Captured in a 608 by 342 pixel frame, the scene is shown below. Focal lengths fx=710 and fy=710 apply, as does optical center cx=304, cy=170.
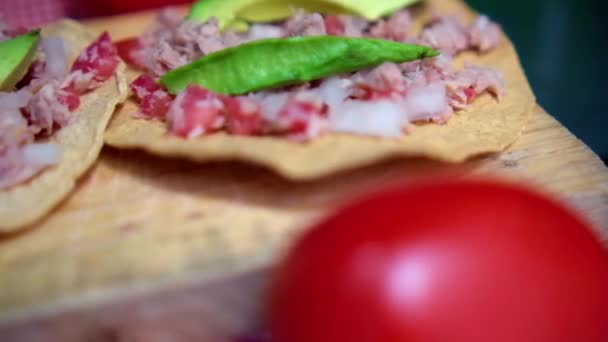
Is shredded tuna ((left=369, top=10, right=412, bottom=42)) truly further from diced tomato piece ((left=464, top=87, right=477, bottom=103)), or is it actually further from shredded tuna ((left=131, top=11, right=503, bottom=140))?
diced tomato piece ((left=464, top=87, right=477, bottom=103))

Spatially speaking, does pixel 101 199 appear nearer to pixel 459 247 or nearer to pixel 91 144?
pixel 91 144

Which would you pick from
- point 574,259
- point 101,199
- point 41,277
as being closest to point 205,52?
point 101,199

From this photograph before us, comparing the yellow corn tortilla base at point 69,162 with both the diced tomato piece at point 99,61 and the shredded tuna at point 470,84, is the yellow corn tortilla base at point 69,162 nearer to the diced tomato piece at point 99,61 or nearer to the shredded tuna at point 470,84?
the diced tomato piece at point 99,61

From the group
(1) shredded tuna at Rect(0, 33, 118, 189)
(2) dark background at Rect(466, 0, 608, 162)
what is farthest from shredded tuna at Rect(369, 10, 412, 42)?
(1) shredded tuna at Rect(0, 33, 118, 189)

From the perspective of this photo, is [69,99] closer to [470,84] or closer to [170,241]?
[170,241]

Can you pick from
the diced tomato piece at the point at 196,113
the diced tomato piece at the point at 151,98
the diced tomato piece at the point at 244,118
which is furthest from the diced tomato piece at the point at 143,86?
the diced tomato piece at the point at 244,118
